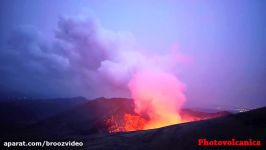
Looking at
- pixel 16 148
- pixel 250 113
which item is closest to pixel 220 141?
pixel 250 113

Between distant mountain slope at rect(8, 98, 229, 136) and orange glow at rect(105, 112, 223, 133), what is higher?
distant mountain slope at rect(8, 98, 229, 136)

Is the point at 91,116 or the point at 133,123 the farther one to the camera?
the point at 91,116

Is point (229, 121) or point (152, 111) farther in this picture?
point (152, 111)

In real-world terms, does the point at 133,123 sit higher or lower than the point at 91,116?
lower

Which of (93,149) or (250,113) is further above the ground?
(250,113)

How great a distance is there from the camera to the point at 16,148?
30.5 m

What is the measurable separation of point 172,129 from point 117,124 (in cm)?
3319

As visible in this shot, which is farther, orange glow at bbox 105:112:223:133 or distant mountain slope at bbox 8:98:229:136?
distant mountain slope at bbox 8:98:229:136

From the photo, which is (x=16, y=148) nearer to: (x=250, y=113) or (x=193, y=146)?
(x=193, y=146)

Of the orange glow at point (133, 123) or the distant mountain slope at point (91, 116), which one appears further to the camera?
the distant mountain slope at point (91, 116)

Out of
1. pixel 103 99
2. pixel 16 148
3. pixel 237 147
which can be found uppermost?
pixel 103 99

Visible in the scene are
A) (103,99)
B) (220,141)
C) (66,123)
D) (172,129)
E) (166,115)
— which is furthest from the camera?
(103,99)

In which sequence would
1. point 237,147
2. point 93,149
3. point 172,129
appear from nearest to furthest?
point 237,147 → point 93,149 → point 172,129

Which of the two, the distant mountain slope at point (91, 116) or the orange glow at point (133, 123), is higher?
the distant mountain slope at point (91, 116)
